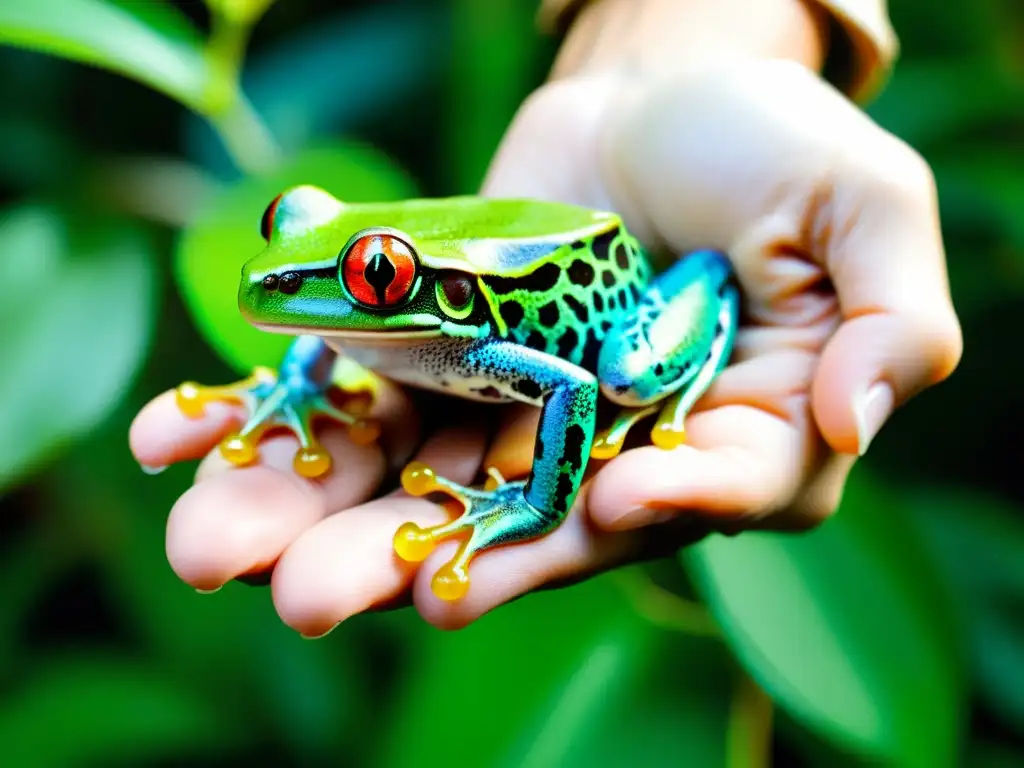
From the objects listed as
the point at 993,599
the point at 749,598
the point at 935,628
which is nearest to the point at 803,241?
the point at 749,598

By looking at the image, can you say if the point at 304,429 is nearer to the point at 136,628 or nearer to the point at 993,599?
the point at 136,628

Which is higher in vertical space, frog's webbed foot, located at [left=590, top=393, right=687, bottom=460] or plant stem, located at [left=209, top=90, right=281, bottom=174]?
plant stem, located at [left=209, top=90, right=281, bottom=174]

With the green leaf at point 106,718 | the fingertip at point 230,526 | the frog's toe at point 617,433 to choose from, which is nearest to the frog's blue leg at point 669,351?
the frog's toe at point 617,433

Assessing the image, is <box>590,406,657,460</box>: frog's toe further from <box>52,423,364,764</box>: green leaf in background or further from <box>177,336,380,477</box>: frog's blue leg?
<box>52,423,364,764</box>: green leaf in background

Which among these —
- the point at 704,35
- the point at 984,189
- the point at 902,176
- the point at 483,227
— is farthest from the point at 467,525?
the point at 984,189

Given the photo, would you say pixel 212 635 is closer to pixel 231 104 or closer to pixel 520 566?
pixel 231 104

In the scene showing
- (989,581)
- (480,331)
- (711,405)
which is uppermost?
(480,331)

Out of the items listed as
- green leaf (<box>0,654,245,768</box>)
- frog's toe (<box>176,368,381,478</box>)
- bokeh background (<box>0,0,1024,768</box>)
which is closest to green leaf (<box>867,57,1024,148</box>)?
bokeh background (<box>0,0,1024,768</box>)
